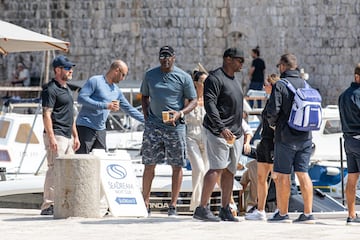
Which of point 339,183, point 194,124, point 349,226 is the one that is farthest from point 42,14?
point 349,226

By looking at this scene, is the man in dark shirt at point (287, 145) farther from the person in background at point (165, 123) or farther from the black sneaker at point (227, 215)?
the person in background at point (165, 123)

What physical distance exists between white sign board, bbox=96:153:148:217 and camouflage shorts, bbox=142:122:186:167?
254 mm

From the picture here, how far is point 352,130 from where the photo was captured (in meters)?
13.2

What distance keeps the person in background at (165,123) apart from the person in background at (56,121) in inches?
31.7

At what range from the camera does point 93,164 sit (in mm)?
13391

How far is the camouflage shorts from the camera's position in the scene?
1412 cm

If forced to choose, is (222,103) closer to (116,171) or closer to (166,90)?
(166,90)

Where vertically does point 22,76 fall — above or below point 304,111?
below

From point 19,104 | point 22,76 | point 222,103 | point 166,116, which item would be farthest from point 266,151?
point 22,76

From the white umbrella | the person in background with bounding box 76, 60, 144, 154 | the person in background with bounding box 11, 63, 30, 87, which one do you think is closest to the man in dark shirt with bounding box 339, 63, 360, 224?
the person in background with bounding box 76, 60, 144, 154

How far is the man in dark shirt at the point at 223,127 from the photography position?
13211 mm

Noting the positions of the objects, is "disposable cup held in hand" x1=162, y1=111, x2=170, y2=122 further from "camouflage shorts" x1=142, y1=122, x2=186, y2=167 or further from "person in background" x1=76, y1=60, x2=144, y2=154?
"person in background" x1=76, y1=60, x2=144, y2=154

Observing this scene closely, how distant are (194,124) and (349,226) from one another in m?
2.70

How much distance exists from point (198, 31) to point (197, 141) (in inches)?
866
